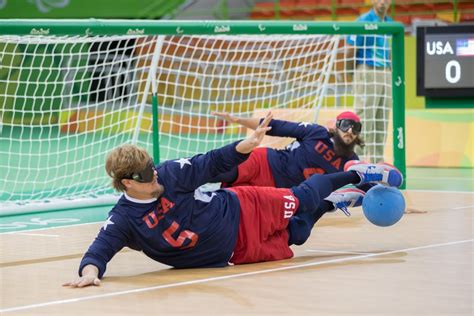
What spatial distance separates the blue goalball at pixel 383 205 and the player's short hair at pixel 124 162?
1.97m

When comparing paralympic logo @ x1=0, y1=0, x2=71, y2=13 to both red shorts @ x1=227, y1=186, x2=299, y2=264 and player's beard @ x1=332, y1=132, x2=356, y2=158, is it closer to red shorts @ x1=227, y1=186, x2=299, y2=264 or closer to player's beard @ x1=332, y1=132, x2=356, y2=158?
player's beard @ x1=332, y1=132, x2=356, y2=158

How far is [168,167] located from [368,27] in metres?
5.43

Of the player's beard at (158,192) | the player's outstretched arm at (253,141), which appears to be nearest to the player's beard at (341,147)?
the player's outstretched arm at (253,141)

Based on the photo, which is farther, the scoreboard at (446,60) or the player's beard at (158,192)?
the scoreboard at (446,60)

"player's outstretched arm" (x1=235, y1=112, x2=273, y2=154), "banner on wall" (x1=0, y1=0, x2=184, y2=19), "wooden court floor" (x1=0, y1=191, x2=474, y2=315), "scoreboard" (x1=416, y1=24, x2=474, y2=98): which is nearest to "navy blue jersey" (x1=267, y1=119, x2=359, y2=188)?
"wooden court floor" (x1=0, y1=191, x2=474, y2=315)

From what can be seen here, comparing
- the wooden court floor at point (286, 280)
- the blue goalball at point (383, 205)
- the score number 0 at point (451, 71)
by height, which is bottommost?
the wooden court floor at point (286, 280)

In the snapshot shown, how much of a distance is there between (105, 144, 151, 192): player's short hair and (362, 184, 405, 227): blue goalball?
1.97 m

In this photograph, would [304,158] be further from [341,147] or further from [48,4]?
[48,4]

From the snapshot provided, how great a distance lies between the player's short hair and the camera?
20.2 ft

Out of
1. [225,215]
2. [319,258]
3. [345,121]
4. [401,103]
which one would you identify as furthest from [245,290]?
[401,103]

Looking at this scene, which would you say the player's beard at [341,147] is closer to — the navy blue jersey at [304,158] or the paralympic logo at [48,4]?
the navy blue jersey at [304,158]

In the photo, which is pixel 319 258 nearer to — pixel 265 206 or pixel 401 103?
pixel 265 206

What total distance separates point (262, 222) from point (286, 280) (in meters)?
0.73

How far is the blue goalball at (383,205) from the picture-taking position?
7.46 metres
